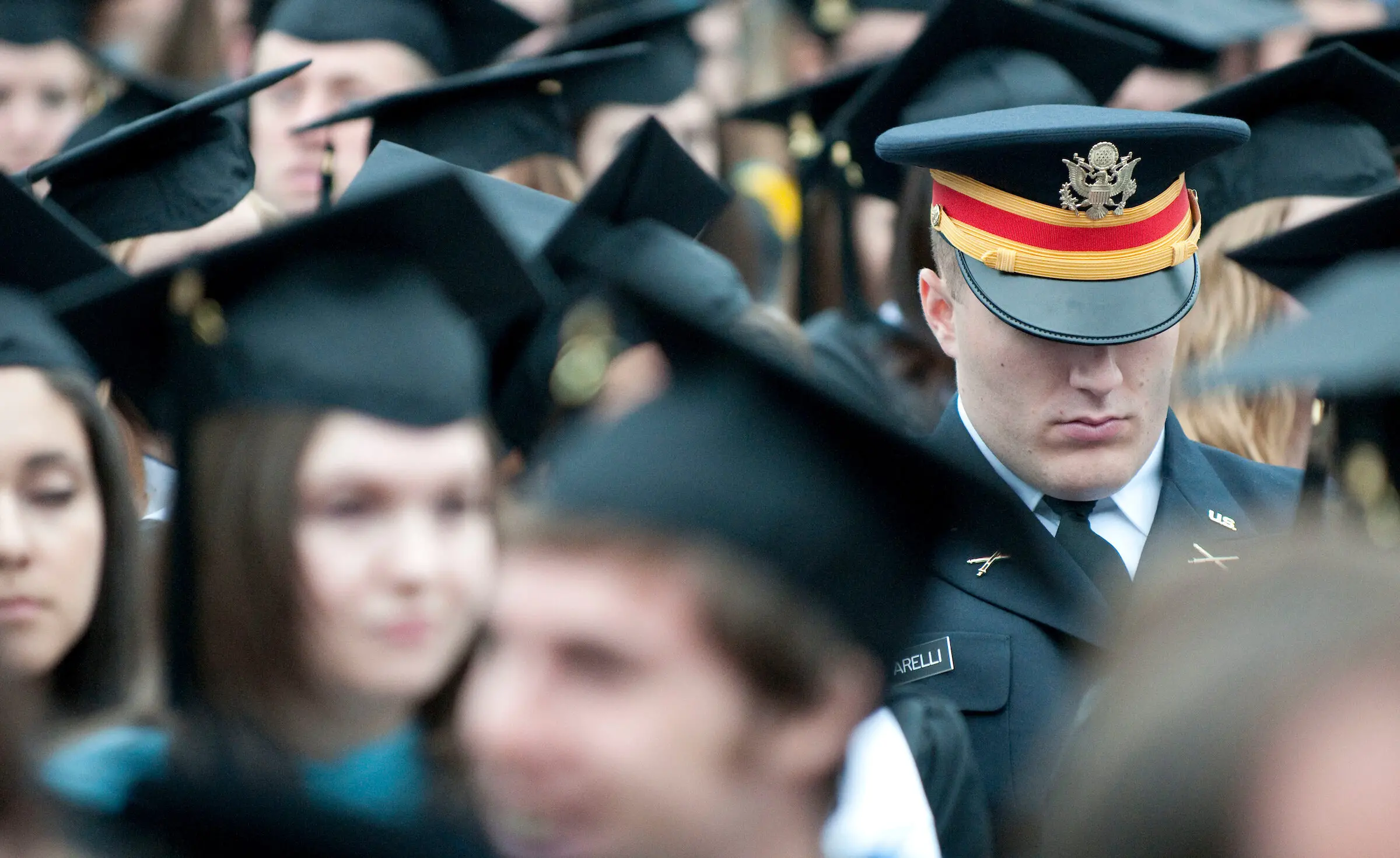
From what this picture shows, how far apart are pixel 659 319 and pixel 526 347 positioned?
220 centimetres

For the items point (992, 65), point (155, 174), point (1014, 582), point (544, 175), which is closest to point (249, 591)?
point (1014, 582)

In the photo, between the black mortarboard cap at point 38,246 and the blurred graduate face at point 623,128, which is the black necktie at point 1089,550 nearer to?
the black mortarboard cap at point 38,246

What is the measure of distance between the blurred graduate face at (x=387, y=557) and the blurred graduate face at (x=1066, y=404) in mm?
981

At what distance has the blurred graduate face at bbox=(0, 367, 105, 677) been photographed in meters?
2.99

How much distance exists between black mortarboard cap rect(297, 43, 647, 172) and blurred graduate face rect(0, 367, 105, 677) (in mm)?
1708

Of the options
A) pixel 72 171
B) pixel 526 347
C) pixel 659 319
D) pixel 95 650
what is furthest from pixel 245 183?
pixel 659 319

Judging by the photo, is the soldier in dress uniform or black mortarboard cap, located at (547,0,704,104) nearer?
the soldier in dress uniform

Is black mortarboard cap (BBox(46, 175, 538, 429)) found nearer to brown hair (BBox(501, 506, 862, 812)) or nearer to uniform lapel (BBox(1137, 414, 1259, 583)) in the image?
brown hair (BBox(501, 506, 862, 812))

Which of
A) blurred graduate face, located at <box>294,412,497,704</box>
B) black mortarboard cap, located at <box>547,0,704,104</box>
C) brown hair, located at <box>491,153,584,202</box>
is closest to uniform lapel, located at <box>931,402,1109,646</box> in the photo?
blurred graduate face, located at <box>294,412,497,704</box>

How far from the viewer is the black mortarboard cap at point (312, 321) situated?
2.65 m

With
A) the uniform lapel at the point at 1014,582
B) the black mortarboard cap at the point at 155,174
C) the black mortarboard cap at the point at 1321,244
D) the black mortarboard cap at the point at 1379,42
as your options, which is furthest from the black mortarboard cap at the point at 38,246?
the black mortarboard cap at the point at 1379,42

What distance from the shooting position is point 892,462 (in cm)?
200

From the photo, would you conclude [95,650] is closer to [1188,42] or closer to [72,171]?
[72,171]

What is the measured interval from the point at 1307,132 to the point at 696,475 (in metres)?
3.07
